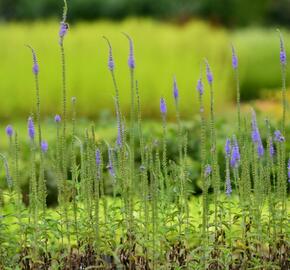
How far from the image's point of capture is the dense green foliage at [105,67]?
13055 millimetres

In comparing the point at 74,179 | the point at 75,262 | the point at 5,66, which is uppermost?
the point at 5,66

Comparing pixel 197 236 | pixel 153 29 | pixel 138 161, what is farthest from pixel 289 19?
pixel 197 236

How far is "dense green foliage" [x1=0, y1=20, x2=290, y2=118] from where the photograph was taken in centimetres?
1305

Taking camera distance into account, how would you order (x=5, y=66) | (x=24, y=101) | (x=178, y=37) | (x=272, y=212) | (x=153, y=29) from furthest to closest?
(x=153, y=29)
(x=178, y=37)
(x=5, y=66)
(x=24, y=101)
(x=272, y=212)

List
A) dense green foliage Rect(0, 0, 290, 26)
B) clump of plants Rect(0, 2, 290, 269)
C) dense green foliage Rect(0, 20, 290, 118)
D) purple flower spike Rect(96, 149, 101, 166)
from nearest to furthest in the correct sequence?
clump of plants Rect(0, 2, 290, 269), purple flower spike Rect(96, 149, 101, 166), dense green foliage Rect(0, 20, 290, 118), dense green foliage Rect(0, 0, 290, 26)

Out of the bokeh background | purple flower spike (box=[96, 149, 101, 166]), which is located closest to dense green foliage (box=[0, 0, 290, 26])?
the bokeh background

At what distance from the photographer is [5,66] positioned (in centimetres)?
1380

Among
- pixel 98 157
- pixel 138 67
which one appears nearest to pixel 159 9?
pixel 138 67

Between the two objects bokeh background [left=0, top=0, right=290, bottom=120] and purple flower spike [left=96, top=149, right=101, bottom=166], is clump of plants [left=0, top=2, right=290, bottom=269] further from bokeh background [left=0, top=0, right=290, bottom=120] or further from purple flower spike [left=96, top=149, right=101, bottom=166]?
bokeh background [left=0, top=0, right=290, bottom=120]

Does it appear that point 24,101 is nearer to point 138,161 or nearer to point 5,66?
point 5,66

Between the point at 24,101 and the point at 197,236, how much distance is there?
8754mm

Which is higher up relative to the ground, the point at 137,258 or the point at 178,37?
the point at 178,37

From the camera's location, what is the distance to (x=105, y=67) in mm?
Result: 13438

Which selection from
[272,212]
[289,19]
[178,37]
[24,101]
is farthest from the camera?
[289,19]
